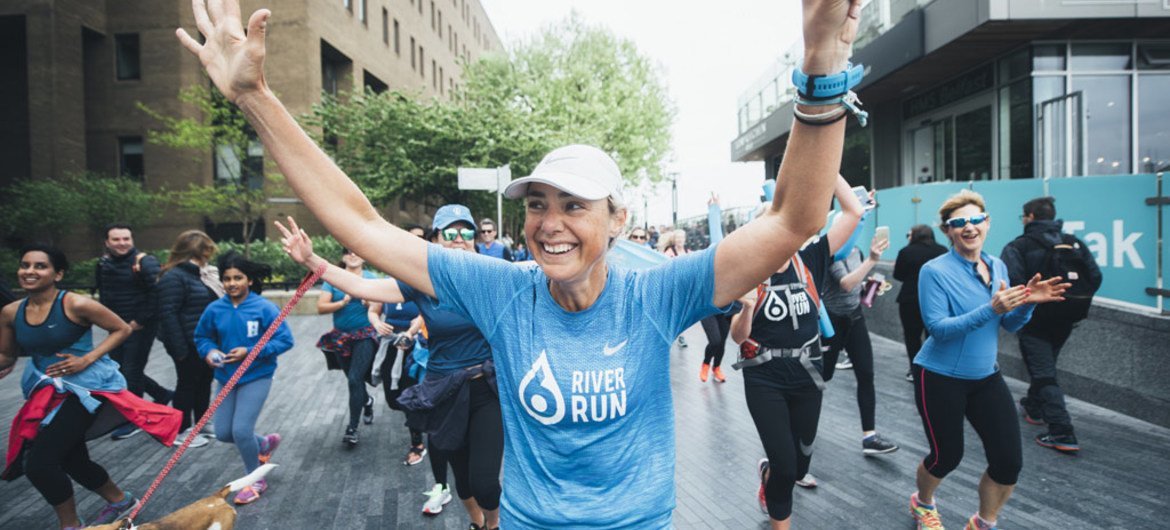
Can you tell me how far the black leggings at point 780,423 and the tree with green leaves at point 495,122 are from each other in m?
18.9

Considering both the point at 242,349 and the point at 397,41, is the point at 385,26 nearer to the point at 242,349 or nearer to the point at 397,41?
the point at 397,41

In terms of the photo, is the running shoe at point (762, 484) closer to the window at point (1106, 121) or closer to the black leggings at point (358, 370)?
the black leggings at point (358, 370)

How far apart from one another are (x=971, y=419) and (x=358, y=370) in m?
5.14

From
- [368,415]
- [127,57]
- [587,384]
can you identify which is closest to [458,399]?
[587,384]

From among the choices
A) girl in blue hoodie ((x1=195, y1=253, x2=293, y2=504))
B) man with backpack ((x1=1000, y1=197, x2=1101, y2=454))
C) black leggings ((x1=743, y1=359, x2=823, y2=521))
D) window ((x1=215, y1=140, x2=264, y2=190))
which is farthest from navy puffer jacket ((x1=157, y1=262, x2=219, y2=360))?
window ((x1=215, y1=140, x2=264, y2=190))

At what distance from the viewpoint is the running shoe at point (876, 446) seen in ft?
17.6

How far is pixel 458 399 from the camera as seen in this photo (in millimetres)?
3678

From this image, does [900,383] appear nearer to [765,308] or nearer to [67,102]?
[765,308]

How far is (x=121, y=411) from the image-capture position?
13.8ft

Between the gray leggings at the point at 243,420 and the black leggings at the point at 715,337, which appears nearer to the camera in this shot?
the gray leggings at the point at 243,420

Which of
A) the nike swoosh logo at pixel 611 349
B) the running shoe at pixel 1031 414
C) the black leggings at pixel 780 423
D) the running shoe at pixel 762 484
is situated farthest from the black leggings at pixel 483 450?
the running shoe at pixel 1031 414

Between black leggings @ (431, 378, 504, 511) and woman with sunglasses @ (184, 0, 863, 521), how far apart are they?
71.3 inches

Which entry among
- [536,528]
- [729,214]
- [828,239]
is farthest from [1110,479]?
[729,214]

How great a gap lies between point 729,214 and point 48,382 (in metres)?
18.0
